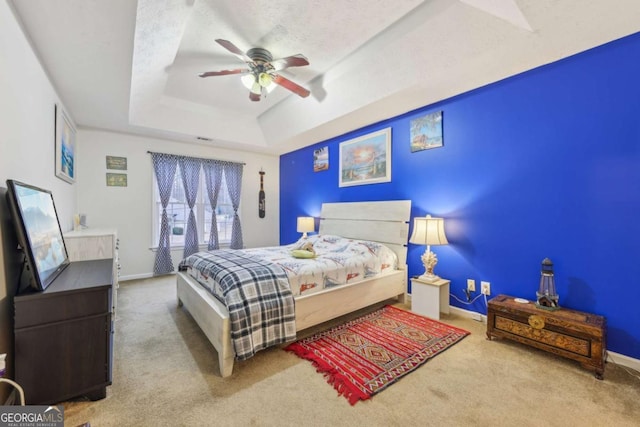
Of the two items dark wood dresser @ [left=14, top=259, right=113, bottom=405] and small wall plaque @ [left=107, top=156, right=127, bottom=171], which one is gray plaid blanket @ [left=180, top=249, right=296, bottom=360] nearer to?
dark wood dresser @ [left=14, top=259, right=113, bottom=405]

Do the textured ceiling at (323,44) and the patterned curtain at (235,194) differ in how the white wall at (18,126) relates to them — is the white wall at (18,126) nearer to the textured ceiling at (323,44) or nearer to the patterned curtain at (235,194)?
the textured ceiling at (323,44)

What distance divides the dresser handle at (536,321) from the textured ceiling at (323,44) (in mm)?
2197

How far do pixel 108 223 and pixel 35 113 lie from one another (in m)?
2.62

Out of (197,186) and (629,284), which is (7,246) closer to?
(197,186)

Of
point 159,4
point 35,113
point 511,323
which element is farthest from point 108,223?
point 511,323

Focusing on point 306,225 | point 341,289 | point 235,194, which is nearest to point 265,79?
point 341,289

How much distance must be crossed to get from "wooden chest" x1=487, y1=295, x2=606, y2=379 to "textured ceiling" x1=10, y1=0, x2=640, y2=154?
7.08 ft

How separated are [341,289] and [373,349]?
634mm

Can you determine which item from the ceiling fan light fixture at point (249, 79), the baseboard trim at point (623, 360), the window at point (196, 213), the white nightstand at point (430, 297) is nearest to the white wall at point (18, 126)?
the ceiling fan light fixture at point (249, 79)

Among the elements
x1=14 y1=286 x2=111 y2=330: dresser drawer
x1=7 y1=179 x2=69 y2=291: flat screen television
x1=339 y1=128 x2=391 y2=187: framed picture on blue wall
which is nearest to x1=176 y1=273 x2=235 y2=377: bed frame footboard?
x1=14 y1=286 x2=111 y2=330: dresser drawer

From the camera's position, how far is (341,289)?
2723mm

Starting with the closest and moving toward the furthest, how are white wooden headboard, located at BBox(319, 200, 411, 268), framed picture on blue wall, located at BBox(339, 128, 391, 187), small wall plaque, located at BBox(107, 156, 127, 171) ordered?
white wooden headboard, located at BBox(319, 200, 411, 268), framed picture on blue wall, located at BBox(339, 128, 391, 187), small wall plaque, located at BBox(107, 156, 127, 171)

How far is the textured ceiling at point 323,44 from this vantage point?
6.16 ft

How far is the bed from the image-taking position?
205 centimetres
